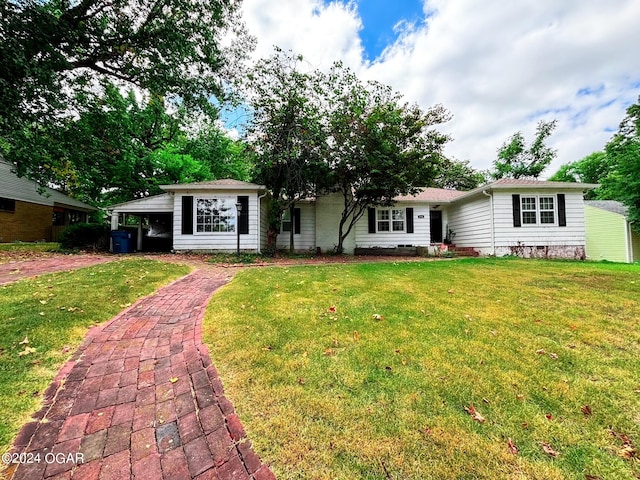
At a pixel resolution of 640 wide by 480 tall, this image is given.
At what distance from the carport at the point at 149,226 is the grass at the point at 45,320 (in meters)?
7.30

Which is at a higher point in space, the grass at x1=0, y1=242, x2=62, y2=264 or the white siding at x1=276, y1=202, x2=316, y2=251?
the white siding at x1=276, y1=202, x2=316, y2=251

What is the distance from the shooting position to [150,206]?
13258 mm

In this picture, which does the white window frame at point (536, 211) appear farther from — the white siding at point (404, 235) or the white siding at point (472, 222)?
the white siding at point (404, 235)

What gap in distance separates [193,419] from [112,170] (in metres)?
21.4

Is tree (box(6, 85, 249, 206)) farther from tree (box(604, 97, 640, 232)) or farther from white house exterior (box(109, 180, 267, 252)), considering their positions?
tree (box(604, 97, 640, 232))

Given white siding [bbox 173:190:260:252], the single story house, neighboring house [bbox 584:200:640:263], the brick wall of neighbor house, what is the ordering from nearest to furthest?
the single story house < white siding [bbox 173:190:260:252] < neighboring house [bbox 584:200:640:263] < the brick wall of neighbor house

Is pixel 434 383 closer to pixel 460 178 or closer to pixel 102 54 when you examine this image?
pixel 102 54

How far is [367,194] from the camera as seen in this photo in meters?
13.0

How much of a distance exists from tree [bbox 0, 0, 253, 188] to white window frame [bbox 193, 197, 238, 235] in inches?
161

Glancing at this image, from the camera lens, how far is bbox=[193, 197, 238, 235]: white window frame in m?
12.5

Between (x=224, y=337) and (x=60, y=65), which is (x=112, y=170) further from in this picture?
(x=224, y=337)

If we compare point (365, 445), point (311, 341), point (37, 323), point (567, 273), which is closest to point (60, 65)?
point (37, 323)

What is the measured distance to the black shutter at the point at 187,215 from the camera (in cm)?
1238

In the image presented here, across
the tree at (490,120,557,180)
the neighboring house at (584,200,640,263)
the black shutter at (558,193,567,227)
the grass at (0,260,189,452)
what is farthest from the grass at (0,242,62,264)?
the tree at (490,120,557,180)
